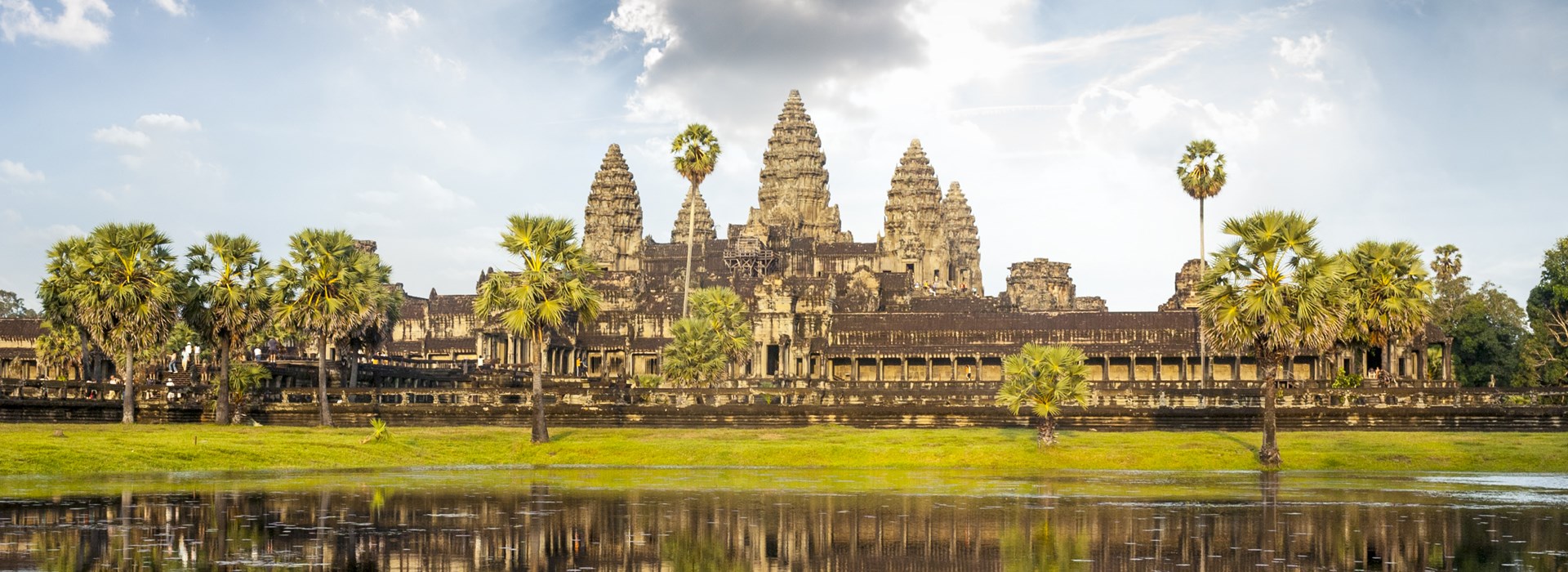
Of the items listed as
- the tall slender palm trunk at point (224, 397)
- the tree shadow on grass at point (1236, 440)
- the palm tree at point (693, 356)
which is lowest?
the tree shadow on grass at point (1236, 440)

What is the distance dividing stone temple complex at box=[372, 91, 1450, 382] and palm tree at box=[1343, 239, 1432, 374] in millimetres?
3886

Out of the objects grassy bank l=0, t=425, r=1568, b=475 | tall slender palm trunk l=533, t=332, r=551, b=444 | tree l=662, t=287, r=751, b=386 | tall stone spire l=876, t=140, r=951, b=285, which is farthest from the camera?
tall stone spire l=876, t=140, r=951, b=285

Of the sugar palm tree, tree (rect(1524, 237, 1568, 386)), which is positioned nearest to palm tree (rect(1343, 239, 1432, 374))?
tree (rect(1524, 237, 1568, 386))

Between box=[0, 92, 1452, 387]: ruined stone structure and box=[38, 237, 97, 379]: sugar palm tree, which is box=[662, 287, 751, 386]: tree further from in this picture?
box=[38, 237, 97, 379]: sugar palm tree

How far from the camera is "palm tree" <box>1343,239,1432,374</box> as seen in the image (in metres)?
64.1

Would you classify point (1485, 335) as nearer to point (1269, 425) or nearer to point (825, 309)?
point (825, 309)

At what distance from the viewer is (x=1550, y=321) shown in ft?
357

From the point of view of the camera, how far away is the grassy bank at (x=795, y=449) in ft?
153

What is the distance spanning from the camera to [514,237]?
56281mm

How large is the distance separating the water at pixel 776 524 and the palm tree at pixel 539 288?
48.8 ft

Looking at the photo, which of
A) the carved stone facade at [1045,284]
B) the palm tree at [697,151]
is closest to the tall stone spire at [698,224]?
the carved stone facade at [1045,284]

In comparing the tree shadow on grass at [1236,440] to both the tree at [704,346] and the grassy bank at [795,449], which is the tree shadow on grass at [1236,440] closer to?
the grassy bank at [795,449]

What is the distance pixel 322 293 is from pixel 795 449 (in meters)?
22.6

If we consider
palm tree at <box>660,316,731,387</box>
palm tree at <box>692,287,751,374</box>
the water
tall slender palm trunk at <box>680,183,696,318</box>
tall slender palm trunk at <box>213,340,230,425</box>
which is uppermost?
tall slender palm trunk at <box>680,183,696,318</box>
